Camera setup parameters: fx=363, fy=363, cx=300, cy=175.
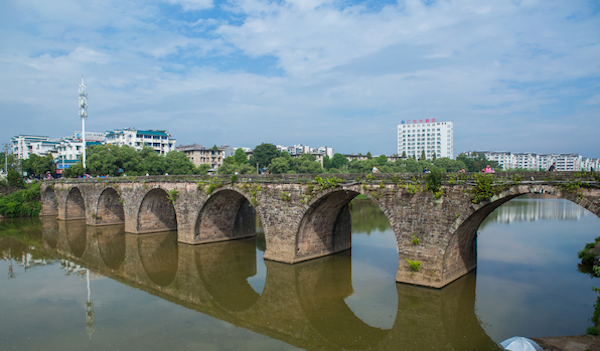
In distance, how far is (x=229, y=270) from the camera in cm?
1944

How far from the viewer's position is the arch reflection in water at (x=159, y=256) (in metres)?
18.8

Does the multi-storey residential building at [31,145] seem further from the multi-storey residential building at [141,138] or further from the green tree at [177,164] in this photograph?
the green tree at [177,164]

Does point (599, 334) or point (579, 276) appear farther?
point (579, 276)

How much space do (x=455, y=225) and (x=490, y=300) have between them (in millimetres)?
3313

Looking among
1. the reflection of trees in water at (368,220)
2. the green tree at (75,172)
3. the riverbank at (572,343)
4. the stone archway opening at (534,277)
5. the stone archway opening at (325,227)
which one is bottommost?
the reflection of trees in water at (368,220)

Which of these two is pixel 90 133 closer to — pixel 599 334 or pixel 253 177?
pixel 253 177

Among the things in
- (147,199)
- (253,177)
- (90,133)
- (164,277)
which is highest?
(90,133)

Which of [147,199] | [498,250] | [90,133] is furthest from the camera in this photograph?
[90,133]

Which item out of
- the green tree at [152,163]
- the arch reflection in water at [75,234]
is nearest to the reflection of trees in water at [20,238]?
the arch reflection in water at [75,234]

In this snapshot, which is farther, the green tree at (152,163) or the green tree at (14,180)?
the green tree at (152,163)

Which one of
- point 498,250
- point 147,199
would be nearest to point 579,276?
point 498,250

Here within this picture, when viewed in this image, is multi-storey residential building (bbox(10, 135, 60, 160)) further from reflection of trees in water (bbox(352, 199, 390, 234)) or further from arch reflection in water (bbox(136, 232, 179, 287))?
reflection of trees in water (bbox(352, 199, 390, 234))

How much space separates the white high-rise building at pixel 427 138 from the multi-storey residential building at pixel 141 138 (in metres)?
68.4

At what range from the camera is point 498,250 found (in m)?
22.0
